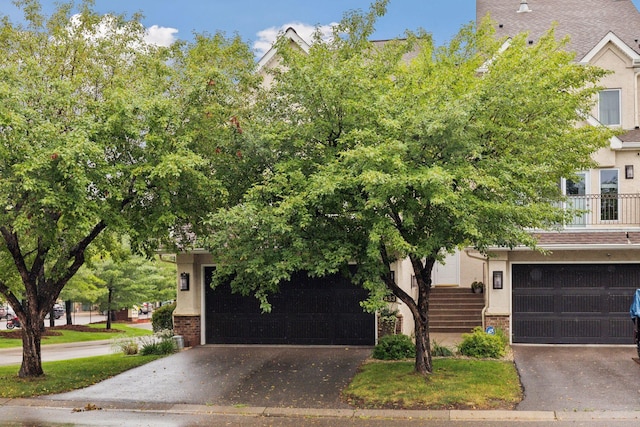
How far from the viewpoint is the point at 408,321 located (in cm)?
2127

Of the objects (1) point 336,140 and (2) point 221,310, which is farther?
(2) point 221,310

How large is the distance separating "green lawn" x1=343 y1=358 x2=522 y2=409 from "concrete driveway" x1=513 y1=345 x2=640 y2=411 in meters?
0.42

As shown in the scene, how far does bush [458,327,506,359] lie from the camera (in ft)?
56.9

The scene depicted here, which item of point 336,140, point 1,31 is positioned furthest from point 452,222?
point 1,31

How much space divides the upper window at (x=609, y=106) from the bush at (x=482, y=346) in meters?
9.50

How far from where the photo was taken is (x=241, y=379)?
16.0 m

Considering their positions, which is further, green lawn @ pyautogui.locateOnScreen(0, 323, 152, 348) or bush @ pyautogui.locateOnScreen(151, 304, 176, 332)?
green lawn @ pyautogui.locateOnScreen(0, 323, 152, 348)

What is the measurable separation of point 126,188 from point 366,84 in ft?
18.0

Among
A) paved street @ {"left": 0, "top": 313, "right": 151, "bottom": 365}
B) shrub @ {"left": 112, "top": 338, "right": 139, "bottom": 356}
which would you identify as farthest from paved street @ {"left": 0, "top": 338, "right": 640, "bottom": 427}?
paved street @ {"left": 0, "top": 313, "right": 151, "bottom": 365}

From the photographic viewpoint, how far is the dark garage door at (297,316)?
20078 millimetres

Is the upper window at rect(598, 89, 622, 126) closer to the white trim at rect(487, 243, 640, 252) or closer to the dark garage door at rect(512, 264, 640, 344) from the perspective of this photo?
the white trim at rect(487, 243, 640, 252)

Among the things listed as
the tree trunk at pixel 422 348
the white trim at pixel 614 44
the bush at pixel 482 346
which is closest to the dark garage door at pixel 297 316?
the bush at pixel 482 346

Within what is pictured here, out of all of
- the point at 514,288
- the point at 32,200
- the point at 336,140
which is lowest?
the point at 514,288

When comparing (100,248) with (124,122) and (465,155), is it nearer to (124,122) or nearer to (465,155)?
(124,122)
